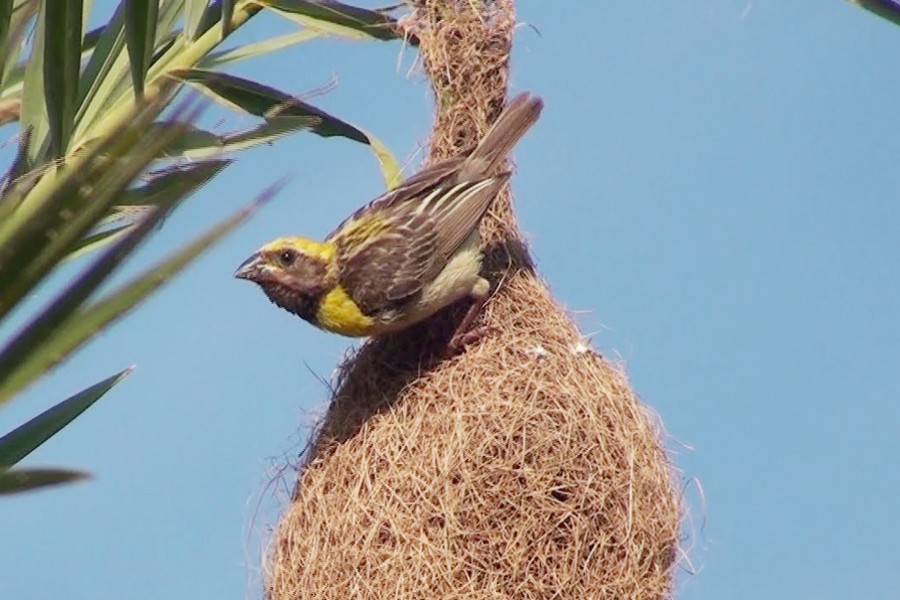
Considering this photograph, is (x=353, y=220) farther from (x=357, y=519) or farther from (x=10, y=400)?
(x=10, y=400)

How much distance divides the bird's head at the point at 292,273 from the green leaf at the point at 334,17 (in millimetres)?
657

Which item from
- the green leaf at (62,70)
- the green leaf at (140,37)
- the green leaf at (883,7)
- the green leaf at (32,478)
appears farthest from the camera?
the green leaf at (883,7)

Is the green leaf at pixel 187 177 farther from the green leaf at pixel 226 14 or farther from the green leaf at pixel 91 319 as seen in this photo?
the green leaf at pixel 226 14

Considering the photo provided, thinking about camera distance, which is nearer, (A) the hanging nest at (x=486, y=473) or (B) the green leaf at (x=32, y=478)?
(B) the green leaf at (x=32, y=478)

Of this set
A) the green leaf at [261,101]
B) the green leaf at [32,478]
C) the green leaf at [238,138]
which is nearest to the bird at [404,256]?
the green leaf at [261,101]

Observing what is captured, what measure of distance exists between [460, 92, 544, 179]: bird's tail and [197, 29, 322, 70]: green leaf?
2.88 ft

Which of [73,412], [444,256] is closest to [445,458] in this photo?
[444,256]

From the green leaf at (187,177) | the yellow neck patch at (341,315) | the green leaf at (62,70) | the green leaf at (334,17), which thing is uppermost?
the green leaf at (187,177)

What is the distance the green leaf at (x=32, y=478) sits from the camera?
962mm

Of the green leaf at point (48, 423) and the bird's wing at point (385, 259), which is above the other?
the green leaf at point (48, 423)

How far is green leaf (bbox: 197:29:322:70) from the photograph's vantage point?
2.69 metres

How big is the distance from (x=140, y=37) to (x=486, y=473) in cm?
184

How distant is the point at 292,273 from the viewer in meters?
3.80

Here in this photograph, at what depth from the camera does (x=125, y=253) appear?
0.78 meters
